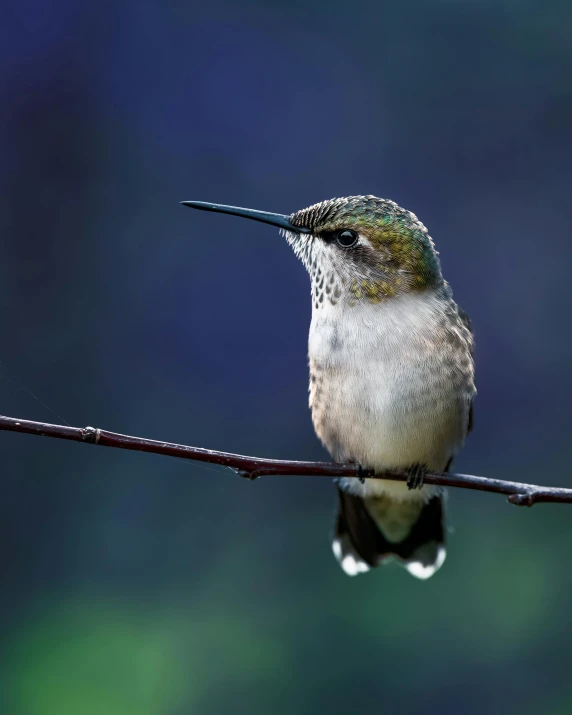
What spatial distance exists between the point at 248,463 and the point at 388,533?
799 millimetres

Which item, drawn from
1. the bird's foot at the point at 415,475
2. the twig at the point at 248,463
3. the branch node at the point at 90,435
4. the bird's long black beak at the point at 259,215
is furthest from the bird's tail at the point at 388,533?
the branch node at the point at 90,435

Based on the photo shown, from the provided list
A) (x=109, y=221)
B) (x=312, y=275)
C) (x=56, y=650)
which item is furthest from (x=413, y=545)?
(x=109, y=221)

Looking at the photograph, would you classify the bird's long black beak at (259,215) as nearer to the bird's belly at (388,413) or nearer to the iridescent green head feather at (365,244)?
the iridescent green head feather at (365,244)

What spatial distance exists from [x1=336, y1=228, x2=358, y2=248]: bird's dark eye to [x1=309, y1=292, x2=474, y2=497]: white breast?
104 millimetres

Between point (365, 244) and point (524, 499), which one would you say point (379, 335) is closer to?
point (365, 244)

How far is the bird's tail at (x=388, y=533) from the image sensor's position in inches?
70.0

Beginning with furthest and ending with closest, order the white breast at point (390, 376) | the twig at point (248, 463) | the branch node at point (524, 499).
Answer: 1. the white breast at point (390, 376)
2. the branch node at point (524, 499)
3. the twig at point (248, 463)

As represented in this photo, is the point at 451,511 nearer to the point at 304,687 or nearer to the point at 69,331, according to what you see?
the point at 304,687

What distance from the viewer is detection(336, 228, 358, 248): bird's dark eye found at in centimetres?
139

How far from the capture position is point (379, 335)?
1366mm

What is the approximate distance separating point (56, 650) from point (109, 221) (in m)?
1.23

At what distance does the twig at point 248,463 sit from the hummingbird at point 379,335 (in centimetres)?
16

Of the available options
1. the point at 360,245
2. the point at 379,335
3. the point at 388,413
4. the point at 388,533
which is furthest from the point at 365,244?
the point at 388,533

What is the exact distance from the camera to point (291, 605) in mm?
2230
